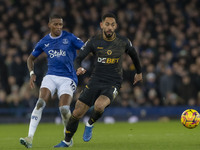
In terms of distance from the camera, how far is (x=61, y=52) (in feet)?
30.8

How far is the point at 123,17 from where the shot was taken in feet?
64.0

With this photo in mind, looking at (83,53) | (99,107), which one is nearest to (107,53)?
(83,53)

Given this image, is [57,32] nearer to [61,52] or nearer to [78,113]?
[61,52]

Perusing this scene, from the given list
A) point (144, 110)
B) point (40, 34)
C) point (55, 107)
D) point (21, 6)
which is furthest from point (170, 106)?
point (21, 6)

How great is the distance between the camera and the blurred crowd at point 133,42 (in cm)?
1686

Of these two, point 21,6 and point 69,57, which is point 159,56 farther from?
point 69,57

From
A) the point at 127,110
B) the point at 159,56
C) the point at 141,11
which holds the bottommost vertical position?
the point at 127,110

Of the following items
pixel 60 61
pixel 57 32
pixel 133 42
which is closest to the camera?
pixel 60 61

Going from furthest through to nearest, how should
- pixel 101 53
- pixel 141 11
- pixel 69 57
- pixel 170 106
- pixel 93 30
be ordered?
pixel 141 11 → pixel 93 30 → pixel 170 106 → pixel 69 57 → pixel 101 53

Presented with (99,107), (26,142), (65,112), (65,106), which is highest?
(99,107)

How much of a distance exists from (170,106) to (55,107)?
396 cm

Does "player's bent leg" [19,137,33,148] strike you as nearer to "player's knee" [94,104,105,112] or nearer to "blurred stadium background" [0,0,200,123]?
"player's knee" [94,104,105,112]

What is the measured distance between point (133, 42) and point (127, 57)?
0.85m

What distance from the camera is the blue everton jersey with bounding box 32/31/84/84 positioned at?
30.7 feet
